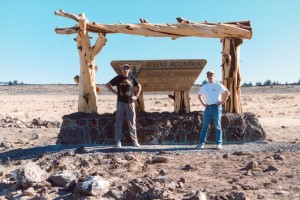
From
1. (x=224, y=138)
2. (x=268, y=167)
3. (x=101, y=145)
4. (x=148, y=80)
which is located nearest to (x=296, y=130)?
(x=224, y=138)

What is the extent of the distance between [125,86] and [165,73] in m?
1.80

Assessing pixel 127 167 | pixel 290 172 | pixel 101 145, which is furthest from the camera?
pixel 101 145

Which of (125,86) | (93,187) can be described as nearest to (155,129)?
(125,86)

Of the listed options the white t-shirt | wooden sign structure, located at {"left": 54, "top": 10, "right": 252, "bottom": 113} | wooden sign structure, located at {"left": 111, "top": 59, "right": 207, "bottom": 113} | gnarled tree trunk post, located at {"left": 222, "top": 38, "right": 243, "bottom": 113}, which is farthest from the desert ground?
wooden sign structure, located at {"left": 111, "top": 59, "right": 207, "bottom": 113}

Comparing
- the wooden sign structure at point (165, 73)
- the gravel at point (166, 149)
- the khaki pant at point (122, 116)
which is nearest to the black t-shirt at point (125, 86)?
the khaki pant at point (122, 116)

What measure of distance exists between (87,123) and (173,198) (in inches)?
239

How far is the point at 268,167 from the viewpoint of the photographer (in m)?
8.95

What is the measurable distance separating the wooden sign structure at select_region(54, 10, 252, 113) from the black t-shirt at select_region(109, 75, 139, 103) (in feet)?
5.11

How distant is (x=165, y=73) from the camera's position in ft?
44.1

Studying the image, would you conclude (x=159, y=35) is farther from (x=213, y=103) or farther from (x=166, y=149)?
(x=166, y=149)

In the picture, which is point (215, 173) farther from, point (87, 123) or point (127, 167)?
point (87, 123)

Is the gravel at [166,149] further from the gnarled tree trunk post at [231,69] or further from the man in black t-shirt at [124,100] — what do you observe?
the gnarled tree trunk post at [231,69]

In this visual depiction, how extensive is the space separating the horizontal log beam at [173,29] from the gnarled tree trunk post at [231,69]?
233 millimetres

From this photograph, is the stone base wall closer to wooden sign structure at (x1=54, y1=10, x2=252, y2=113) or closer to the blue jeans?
wooden sign structure at (x1=54, y1=10, x2=252, y2=113)
